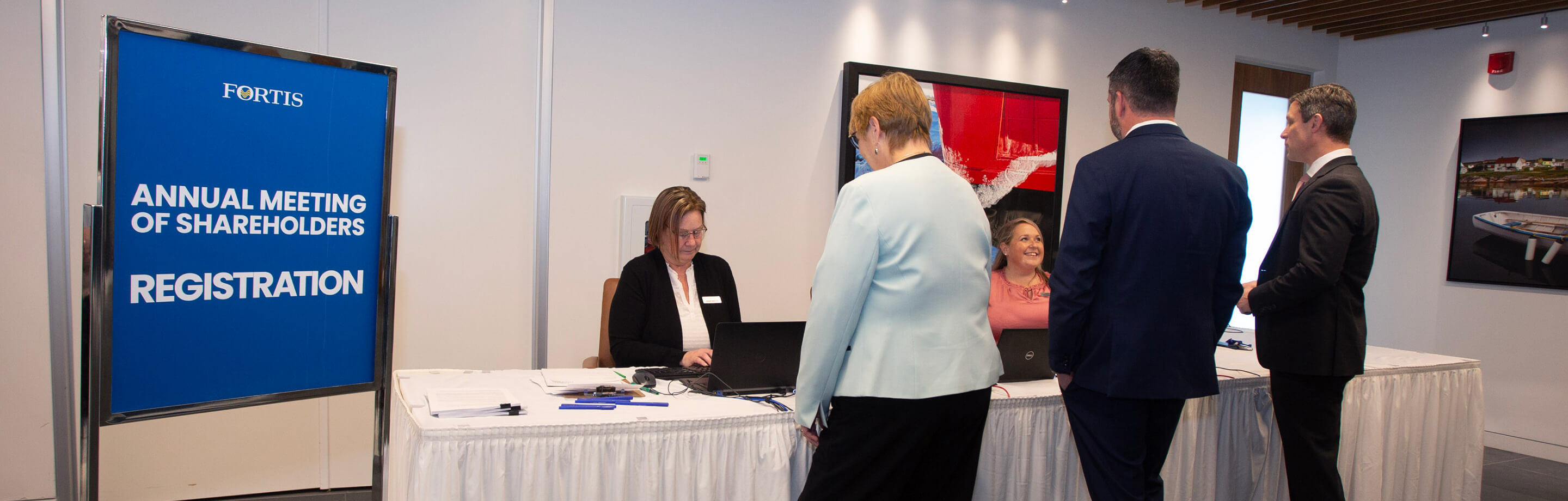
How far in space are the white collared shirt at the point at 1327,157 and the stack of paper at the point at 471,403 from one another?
7.94 ft

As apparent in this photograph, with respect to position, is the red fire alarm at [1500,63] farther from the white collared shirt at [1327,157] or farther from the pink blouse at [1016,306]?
the pink blouse at [1016,306]

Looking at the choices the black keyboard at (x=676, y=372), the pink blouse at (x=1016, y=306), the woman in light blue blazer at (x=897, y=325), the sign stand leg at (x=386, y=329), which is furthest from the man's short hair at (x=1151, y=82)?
the sign stand leg at (x=386, y=329)

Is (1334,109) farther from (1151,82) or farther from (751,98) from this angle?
(751,98)

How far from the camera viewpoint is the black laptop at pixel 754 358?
2.28 metres

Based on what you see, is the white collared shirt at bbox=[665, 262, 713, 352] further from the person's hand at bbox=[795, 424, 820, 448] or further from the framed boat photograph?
the framed boat photograph

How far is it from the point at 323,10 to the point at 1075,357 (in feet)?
10.1

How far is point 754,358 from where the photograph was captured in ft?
7.64

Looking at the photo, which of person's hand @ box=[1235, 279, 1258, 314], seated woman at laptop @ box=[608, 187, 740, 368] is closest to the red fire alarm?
person's hand @ box=[1235, 279, 1258, 314]

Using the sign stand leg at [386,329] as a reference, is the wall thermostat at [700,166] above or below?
above

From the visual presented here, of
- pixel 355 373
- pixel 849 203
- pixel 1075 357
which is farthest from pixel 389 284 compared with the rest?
pixel 1075 357

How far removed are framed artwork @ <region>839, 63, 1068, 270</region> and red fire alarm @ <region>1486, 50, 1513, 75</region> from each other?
107 inches

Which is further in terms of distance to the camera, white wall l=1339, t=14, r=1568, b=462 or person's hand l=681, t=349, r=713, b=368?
white wall l=1339, t=14, r=1568, b=462

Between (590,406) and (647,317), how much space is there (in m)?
0.90

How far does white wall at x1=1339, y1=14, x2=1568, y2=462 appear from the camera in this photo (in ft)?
16.2
